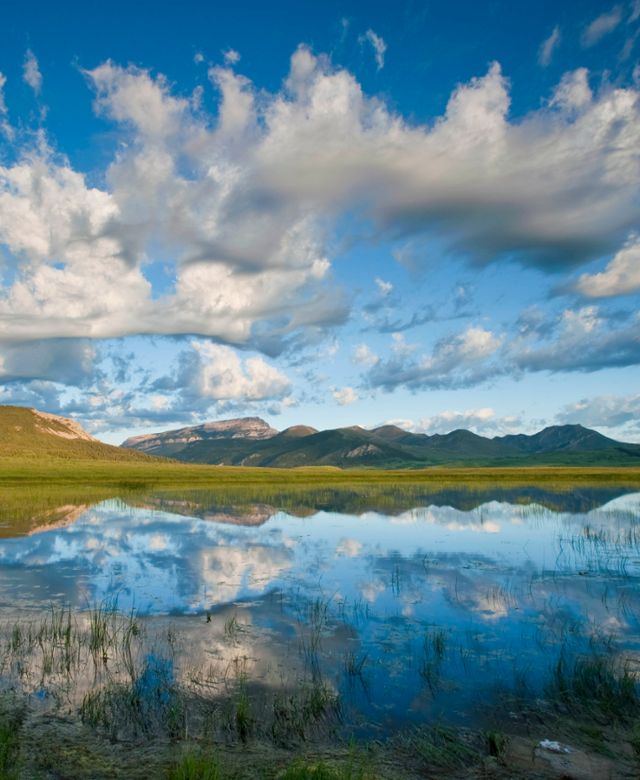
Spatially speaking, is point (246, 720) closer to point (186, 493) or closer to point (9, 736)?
point (9, 736)

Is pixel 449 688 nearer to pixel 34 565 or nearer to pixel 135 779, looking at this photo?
pixel 135 779

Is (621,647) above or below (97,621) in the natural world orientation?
below

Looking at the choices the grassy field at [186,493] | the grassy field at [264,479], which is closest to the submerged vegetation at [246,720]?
the grassy field at [186,493]

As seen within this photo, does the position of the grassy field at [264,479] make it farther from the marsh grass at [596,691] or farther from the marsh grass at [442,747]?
the marsh grass at [442,747]

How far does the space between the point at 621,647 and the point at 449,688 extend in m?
7.40

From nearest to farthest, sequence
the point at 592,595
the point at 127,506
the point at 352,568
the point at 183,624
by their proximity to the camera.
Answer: the point at 183,624
the point at 592,595
the point at 352,568
the point at 127,506

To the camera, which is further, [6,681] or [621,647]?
[621,647]

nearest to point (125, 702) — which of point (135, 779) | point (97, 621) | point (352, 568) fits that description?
point (135, 779)

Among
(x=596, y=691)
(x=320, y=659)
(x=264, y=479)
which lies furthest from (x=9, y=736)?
(x=264, y=479)

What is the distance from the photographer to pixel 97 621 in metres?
19.8

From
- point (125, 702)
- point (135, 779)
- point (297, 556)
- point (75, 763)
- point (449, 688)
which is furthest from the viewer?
point (297, 556)

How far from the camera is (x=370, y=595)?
26.2 m

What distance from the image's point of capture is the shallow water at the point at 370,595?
16625 millimetres

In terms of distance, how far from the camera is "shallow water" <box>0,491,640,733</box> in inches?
655
